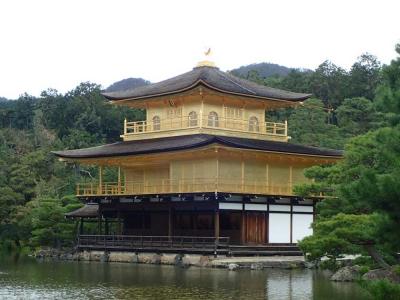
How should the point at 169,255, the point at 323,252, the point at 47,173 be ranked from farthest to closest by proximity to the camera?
the point at 47,173
the point at 169,255
the point at 323,252

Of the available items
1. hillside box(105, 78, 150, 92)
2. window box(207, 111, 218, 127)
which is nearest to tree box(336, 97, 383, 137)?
window box(207, 111, 218, 127)

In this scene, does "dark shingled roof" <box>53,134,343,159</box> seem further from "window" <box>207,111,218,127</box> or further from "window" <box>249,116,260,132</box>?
"window" <box>249,116,260,132</box>

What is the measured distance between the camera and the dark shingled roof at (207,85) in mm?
43719

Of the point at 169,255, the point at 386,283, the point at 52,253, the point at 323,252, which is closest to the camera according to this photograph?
the point at 386,283

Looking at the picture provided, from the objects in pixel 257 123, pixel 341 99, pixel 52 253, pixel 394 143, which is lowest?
pixel 52 253

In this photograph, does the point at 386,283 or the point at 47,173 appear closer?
the point at 386,283

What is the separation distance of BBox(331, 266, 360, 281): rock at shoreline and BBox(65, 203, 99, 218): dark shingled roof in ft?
65.5

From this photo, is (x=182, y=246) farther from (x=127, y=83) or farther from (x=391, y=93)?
(x=127, y=83)

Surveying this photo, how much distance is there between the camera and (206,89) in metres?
42.9

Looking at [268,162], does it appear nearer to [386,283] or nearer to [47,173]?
[47,173]

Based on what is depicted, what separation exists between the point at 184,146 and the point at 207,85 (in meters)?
3.99

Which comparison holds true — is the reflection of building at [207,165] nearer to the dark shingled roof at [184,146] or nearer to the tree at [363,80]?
the dark shingled roof at [184,146]

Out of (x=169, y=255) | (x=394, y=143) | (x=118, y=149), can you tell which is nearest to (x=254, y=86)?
(x=118, y=149)

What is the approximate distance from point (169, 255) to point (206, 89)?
9094 mm
